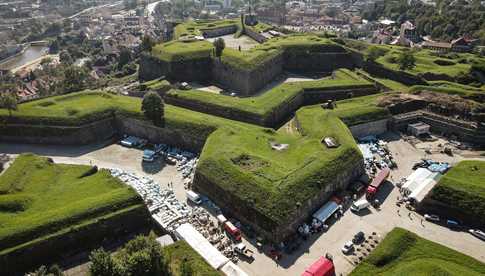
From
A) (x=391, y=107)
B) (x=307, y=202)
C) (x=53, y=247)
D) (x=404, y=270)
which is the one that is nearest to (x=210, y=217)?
(x=307, y=202)

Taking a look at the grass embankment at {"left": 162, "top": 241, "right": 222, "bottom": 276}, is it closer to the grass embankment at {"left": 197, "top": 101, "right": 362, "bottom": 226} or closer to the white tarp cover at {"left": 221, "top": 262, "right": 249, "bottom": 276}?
the white tarp cover at {"left": 221, "top": 262, "right": 249, "bottom": 276}

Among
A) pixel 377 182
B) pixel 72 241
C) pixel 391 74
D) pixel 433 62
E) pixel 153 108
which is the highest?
pixel 433 62

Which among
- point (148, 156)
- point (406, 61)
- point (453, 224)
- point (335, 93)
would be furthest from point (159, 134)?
point (406, 61)

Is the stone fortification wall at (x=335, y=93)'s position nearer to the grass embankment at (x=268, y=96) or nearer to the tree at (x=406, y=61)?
the grass embankment at (x=268, y=96)

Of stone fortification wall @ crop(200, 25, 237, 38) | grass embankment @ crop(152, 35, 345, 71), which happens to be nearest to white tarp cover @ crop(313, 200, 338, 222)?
grass embankment @ crop(152, 35, 345, 71)

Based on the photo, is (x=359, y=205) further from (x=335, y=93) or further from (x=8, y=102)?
(x=8, y=102)

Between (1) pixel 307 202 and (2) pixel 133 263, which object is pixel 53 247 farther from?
(1) pixel 307 202

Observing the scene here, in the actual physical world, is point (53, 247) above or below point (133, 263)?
below
